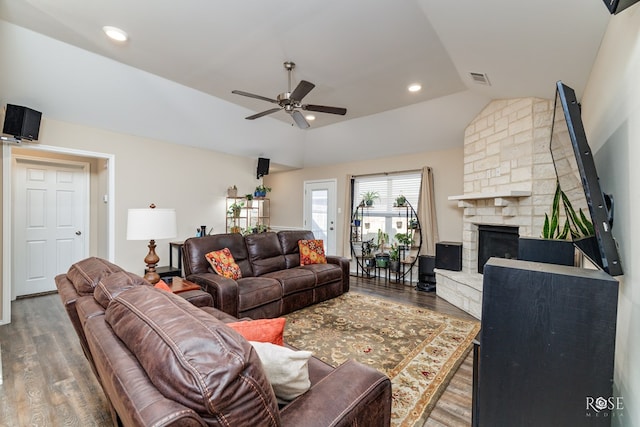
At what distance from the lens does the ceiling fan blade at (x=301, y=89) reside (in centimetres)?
269

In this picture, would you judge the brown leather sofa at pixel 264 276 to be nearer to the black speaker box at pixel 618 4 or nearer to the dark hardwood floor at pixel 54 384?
the dark hardwood floor at pixel 54 384

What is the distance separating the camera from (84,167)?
4738 millimetres

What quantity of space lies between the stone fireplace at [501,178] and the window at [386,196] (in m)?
1.11

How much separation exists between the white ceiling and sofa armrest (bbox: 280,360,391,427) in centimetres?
235

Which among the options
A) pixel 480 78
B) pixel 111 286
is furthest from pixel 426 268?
pixel 111 286

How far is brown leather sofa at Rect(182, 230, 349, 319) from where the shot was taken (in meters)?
2.97

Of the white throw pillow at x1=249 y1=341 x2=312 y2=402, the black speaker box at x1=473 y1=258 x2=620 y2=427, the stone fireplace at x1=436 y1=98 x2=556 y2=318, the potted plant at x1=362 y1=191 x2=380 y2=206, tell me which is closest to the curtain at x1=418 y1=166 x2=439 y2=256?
the stone fireplace at x1=436 y1=98 x2=556 y2=318

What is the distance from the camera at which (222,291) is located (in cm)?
281

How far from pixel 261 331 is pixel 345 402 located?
0.45 metres

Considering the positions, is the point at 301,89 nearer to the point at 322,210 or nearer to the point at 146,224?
the point at 146,224

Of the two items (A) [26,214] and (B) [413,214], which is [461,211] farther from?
(A) [26,214]

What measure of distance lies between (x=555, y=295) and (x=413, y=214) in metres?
4.16

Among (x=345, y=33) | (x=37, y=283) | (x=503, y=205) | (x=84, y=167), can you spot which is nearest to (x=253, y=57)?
(x=345, y=33)

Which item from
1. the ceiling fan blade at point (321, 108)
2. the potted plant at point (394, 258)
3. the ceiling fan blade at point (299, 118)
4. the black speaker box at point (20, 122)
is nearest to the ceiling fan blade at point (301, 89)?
the ceiling fan blade at point (321, 108)
